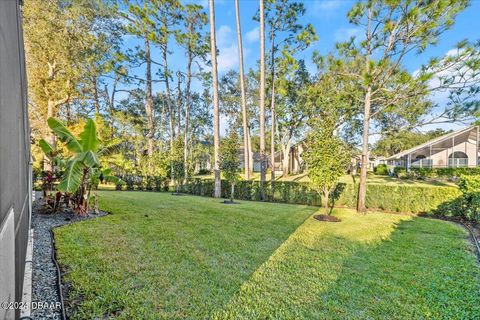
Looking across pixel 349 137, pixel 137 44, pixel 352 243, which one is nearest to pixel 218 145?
pixel 352 243

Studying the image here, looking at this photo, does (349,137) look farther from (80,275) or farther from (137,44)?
(80,275)

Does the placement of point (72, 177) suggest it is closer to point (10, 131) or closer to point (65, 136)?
point (65, 136)

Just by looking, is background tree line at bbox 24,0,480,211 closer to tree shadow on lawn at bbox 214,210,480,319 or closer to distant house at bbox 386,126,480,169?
tree shadow on lawn at bbox 214,210,480,319

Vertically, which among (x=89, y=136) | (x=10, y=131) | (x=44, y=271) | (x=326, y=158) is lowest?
(x=44, y=271)

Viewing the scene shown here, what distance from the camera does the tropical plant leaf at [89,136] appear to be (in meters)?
6.80

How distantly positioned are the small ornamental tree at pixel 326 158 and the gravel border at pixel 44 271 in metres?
8.22

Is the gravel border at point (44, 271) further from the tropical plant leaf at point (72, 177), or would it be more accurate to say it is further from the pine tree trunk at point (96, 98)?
the pine tree trunk at point (96, 98)

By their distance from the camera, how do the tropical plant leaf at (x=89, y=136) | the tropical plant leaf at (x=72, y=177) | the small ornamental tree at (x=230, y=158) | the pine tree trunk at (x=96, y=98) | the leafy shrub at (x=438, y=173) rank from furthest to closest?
1. the leafy shrub at (x=438, y=173)
2. the pine tree trunk at (x=96, y=98)
3. the small ornamental tree at (x=230, y=158)
4. the tropical plant leaf at (x=89, y=136)
5. the tropical plant leaf at (x=72, y=177)

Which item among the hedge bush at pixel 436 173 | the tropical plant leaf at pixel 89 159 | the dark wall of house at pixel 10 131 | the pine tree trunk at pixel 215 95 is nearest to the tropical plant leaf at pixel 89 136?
the tropical plant leaf at pixel 89 159

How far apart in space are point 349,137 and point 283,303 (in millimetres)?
32263

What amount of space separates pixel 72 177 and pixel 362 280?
7.02 meters

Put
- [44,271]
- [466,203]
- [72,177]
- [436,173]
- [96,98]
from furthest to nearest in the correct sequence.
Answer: [436,173], [96,98], [466,203], [72,177], [44,271]

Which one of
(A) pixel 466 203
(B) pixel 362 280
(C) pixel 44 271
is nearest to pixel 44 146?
(C) pixel 44 271

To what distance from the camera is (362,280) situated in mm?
4016
